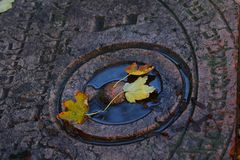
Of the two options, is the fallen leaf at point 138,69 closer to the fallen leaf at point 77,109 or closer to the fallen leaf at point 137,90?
the fallen leaf at point 137,90

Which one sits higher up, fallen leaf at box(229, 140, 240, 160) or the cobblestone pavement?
the cobblestone pavement

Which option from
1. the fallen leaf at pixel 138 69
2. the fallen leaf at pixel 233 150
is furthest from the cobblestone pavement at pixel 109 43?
the fallen leaf at pixel 138 69

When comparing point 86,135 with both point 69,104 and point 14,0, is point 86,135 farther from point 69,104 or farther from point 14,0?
point 14,0

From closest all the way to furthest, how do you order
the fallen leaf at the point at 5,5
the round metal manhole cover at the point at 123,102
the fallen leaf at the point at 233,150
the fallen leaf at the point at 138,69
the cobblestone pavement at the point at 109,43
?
1. the fallen leaf at the point at 233,150
2. the cobblestone pavement at the point at 109,43
3. the round metal manhole cover at the point at 123,102
4. the fallen leaf at the point at 138,69
5. the fallen leaf at the point at 5,5

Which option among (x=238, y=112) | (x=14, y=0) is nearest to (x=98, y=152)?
(x=238, y=112)

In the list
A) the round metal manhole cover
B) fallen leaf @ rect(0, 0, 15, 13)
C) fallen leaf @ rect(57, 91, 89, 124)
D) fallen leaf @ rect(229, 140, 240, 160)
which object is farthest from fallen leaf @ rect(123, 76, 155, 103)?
fallen leaf @ rect(0, 0, 15, 13)

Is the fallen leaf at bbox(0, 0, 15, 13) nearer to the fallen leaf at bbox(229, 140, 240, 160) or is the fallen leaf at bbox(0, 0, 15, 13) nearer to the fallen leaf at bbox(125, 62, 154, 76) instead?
the fallen leaf at bbox(125, 62, 154, 76)

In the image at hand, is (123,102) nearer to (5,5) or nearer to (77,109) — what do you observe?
(77,109)
